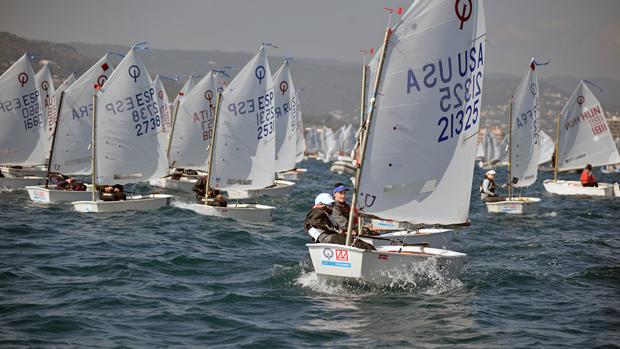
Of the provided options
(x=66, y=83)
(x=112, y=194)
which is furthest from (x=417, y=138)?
(x=66, y=83)

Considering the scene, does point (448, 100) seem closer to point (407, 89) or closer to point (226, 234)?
point (407, 89)

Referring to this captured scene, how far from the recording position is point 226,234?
76.1ft

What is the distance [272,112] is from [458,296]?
634 inches

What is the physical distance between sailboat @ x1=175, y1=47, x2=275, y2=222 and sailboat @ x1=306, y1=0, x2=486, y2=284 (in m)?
12.8

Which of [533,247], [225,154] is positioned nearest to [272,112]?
[225,154]

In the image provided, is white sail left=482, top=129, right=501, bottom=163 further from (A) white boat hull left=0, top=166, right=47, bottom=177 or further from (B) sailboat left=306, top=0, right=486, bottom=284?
(B) sailboat left=306, top=0, right=486, bottom=284

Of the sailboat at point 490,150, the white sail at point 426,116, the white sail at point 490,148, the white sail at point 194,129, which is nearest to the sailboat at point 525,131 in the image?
the white sail at point 194,129

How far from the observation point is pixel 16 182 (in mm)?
34281

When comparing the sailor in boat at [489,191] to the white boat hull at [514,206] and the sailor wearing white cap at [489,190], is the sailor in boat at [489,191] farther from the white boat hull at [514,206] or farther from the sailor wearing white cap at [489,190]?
the white boat hull at [514,206]

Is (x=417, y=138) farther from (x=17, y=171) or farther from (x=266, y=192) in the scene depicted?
(x=17, y=171)

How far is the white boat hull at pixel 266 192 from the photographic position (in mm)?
35812

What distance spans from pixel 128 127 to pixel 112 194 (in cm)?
286

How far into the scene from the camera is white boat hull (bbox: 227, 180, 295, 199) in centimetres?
3581

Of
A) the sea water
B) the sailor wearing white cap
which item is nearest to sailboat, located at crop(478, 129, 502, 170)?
the sailor wearing white cap
